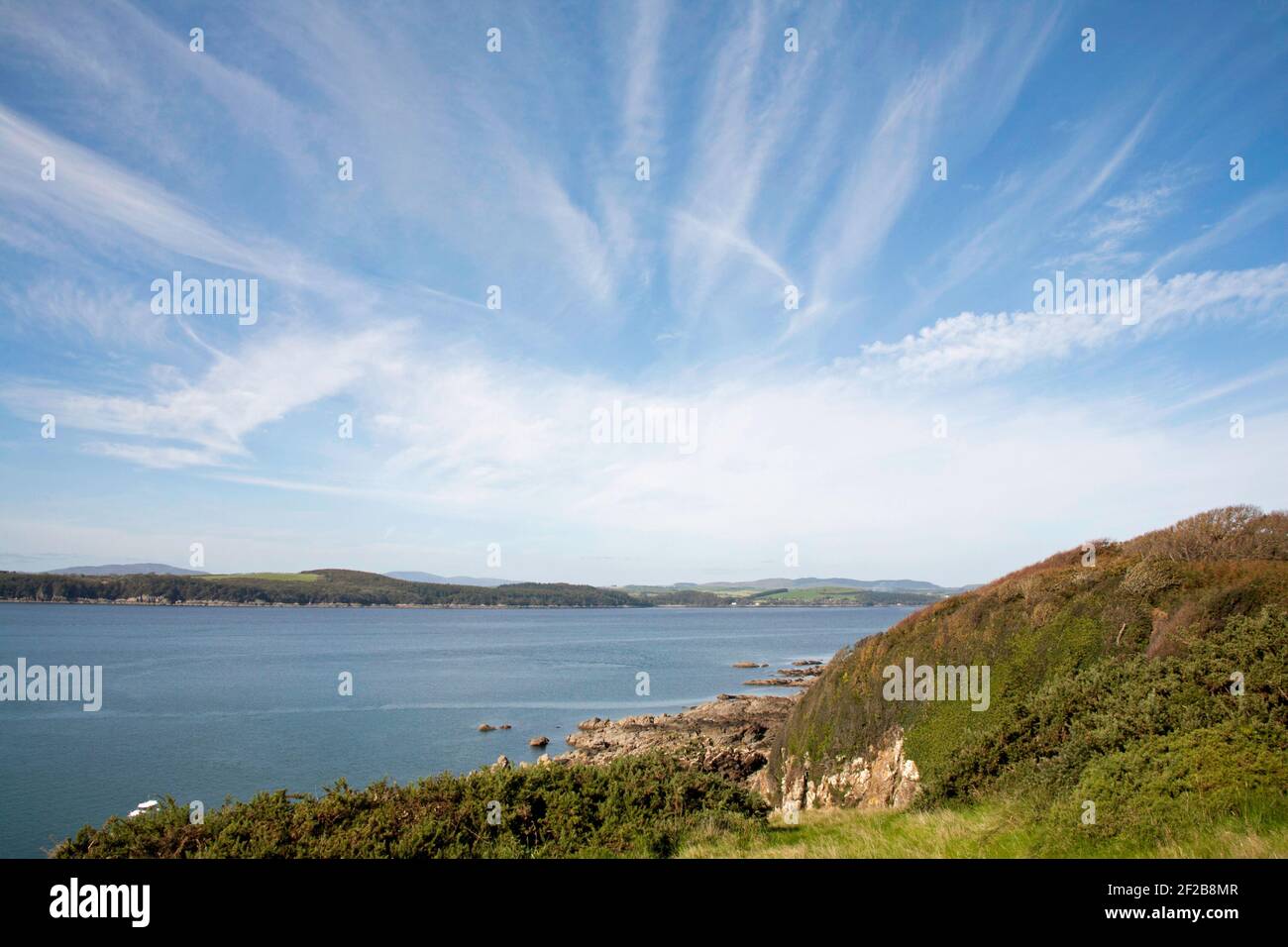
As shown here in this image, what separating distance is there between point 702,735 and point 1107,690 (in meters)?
33.8

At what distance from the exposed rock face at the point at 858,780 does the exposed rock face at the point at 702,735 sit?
394 inches

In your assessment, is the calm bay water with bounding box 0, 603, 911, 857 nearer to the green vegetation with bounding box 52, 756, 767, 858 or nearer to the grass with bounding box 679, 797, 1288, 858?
the green vegetation with bounding box 52, 756, 767, 858

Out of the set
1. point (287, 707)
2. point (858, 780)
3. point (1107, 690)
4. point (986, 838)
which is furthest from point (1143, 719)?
point (287, 707)

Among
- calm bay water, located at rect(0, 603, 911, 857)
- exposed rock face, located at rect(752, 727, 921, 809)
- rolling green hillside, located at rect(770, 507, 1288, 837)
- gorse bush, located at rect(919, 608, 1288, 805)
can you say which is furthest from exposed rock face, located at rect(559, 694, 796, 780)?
gorse bush, located at rect(919, 608, 1288, 805)

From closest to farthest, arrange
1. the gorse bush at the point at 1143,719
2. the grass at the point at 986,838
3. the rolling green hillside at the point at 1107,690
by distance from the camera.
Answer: the grass at the point at 986,838, the rolling green hillside at the point at 1107,690, the gorse bush at the point at 1143,719

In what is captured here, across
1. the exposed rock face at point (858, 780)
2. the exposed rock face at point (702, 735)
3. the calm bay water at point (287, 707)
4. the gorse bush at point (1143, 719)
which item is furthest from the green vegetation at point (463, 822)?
the calm bay water at point (287, 707)

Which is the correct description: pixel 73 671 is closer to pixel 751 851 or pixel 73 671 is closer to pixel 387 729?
pixel 387 729

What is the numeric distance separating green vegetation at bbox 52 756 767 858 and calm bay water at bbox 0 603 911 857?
23.8 meters

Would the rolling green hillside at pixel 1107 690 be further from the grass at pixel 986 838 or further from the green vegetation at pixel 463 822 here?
the green vegetation at pixel 463 822

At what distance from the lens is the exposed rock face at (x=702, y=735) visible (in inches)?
1446

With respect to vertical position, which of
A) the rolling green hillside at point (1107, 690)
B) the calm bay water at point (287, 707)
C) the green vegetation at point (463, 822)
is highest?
the rolling green hillside at point (1107, 690)

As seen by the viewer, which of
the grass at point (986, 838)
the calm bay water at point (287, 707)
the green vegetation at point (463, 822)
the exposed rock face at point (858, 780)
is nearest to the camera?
the grass at point (986, 838)

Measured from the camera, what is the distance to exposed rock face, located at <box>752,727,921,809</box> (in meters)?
20.5
